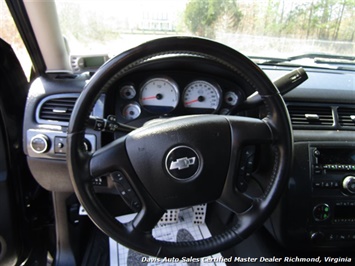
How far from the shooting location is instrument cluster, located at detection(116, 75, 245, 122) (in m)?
1.22

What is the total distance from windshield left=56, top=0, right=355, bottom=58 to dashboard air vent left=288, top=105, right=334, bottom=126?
0.35m

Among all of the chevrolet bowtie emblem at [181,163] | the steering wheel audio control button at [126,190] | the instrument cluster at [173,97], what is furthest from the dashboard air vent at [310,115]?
the steering wheel audio control button at [126,190]

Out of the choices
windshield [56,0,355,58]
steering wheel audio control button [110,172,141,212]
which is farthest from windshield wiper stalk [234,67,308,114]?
windshield [56,0,355,58]

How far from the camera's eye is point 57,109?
118cm

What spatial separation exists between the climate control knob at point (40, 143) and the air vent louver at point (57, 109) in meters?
0.08

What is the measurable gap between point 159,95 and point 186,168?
0.47 metres

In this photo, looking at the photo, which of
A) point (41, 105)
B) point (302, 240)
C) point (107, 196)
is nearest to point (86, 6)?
point (41, 105)

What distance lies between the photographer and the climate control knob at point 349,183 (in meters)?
1.15

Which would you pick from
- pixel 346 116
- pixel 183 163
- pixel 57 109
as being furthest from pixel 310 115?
pixel 57 109

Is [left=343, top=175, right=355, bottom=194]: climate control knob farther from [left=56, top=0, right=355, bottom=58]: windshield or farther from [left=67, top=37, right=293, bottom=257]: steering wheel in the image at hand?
[left=56, top=0, right=355, bottom=58]: windshield

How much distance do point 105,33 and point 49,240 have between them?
116 cm

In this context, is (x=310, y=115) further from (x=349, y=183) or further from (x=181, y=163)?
(x=181, y=163)

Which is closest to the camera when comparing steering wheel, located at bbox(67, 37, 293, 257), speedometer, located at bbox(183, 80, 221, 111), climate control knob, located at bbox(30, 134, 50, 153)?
steering wheel, located at bbox(67, 37, 293, 257)

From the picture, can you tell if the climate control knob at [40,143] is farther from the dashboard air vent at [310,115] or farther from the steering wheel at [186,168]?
the dashboard air vent at [310,115]
